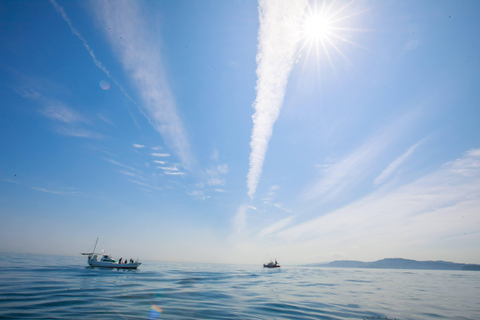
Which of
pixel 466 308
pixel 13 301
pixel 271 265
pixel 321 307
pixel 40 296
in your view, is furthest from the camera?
pixel 271 265

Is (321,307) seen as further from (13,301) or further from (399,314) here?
(13,301)

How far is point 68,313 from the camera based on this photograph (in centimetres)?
1327

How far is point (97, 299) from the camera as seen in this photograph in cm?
1789

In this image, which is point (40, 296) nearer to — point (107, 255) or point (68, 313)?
point (68, 313)

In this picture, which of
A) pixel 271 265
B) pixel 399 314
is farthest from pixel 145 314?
pixel 271 265

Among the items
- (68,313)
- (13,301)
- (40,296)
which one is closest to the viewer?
(68,313)

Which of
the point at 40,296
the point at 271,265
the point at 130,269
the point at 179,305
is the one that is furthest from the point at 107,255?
the point at 271,265

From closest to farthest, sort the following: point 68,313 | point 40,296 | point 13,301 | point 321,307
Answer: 1. point 68,313
2. point 13,301
3. point 40,296
4. point 321,307

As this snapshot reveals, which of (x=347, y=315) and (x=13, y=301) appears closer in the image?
(x=13, y=301)

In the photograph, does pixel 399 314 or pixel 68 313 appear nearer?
pixel 68 313

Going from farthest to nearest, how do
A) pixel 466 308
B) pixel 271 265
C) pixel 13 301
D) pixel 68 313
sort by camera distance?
pixel 271 265 → pixel 466 308 → pixel 13 301 → pixel 68 313

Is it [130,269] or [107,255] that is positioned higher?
[107,255]

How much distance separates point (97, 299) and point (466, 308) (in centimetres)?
3781

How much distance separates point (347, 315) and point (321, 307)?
350 cm
